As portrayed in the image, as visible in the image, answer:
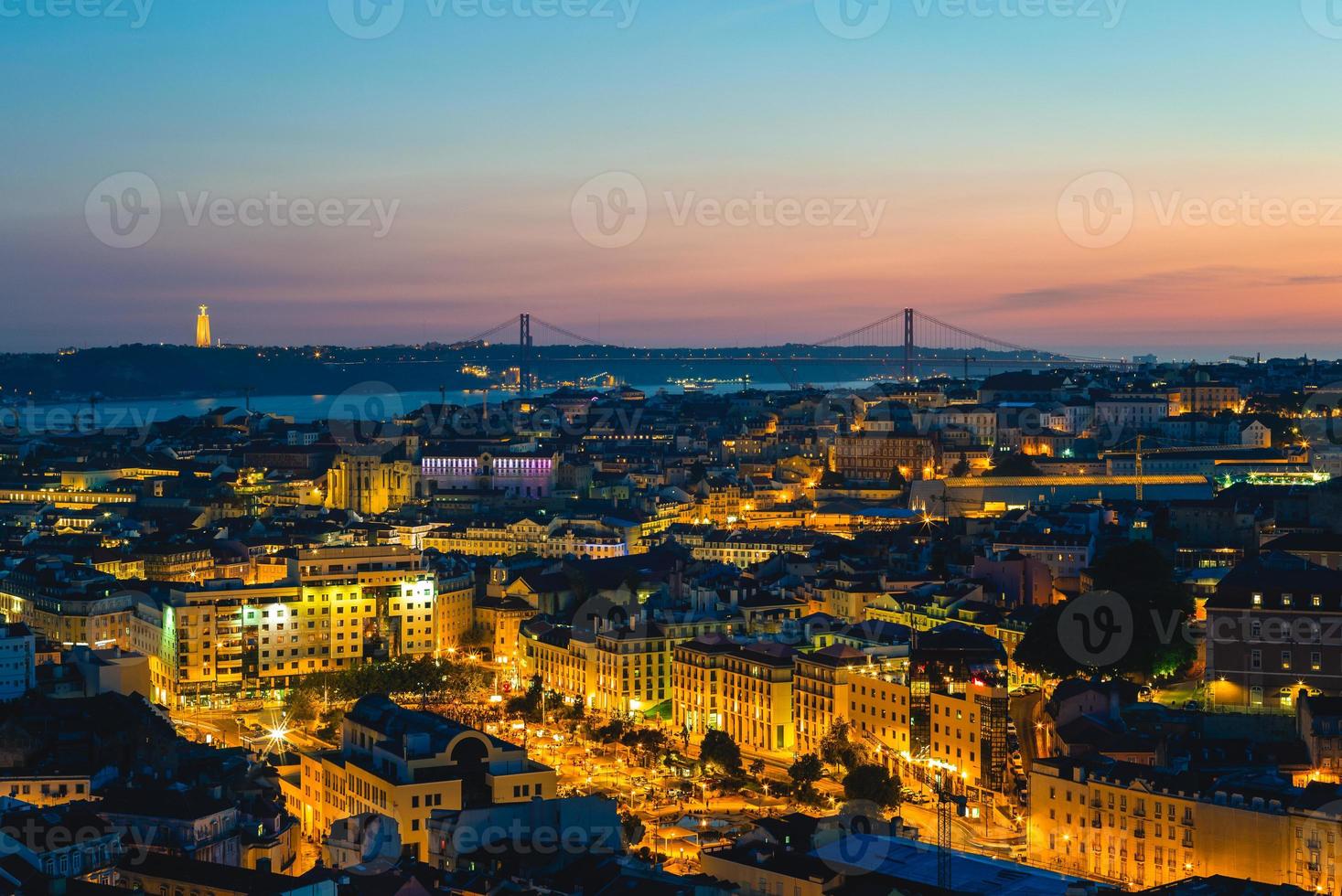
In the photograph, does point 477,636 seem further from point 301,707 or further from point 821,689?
point 821,689

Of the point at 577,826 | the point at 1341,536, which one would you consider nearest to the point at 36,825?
the point at 577,826

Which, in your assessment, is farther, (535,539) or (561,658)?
(535,539)

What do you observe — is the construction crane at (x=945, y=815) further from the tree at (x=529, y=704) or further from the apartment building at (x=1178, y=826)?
the tree at (x=529, y=704)

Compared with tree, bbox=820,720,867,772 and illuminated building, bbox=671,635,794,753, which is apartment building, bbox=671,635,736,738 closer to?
illuminated building, bbox=671,635,794,753

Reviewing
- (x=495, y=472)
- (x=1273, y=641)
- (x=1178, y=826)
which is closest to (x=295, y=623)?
(x=1273, y=641)

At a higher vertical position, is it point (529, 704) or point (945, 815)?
point (529, 704)

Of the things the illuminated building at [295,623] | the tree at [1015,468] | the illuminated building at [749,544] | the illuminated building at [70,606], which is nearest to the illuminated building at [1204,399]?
the tree at [1015,468]

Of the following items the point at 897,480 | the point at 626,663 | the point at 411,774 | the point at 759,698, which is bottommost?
the point at 759,698
